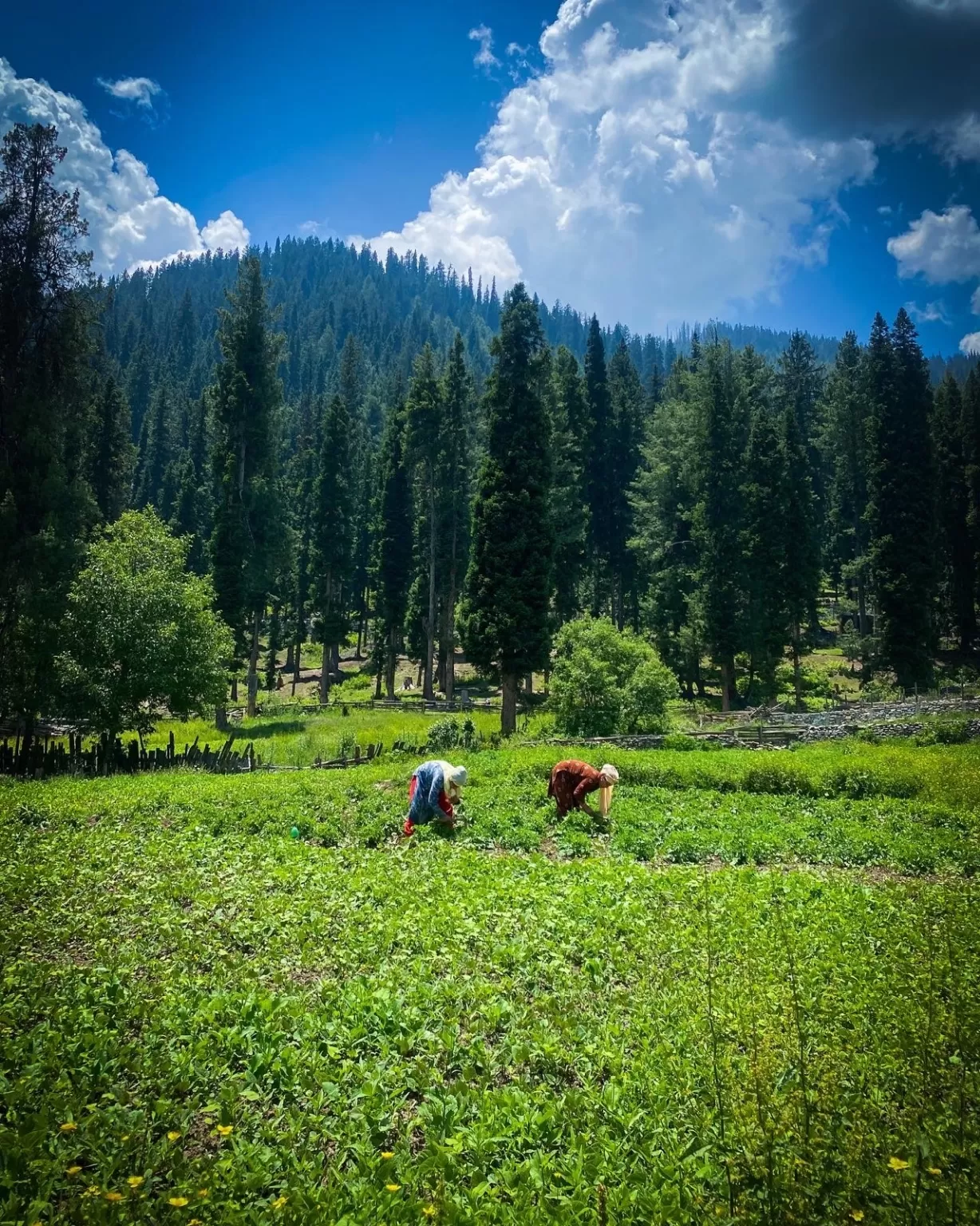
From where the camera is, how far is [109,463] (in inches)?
1828

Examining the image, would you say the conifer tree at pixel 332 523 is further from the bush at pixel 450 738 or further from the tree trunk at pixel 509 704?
the bush at pixel 450 738

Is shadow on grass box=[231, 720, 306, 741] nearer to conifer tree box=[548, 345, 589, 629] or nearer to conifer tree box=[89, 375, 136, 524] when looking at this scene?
conifer tree box=[548, 345, 589, 629]

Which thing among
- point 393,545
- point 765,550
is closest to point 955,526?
point 765,550

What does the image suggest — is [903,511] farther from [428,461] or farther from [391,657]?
[391,657]

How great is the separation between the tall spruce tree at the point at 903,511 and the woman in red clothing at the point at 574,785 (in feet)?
97.4

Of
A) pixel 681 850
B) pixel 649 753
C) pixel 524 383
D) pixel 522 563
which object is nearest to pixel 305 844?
pixel 681 850

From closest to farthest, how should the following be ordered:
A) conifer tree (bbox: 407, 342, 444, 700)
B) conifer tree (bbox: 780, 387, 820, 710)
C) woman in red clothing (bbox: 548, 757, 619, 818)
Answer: woman in red clothing (bbox: 548, 757, 619, 818), conifer tree (bbox: 780, 387, 820, 710), conifer tree (bbox: 407, 342, 444, 700)

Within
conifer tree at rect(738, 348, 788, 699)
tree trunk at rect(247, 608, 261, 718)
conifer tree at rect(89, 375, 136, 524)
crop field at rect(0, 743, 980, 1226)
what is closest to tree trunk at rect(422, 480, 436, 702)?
tree trunk at rect(247, 608, 261, 718)

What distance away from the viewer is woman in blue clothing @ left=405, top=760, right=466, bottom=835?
12.7m

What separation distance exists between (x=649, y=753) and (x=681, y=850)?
9375mm

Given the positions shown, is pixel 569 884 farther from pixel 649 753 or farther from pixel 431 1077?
pixel 649 753

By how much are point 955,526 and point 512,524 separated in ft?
127

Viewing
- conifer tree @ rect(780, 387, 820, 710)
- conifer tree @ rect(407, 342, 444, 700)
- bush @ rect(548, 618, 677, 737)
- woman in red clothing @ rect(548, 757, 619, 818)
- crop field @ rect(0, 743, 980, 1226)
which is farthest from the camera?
conifer tree @ rect(407, 342, 444, 700)

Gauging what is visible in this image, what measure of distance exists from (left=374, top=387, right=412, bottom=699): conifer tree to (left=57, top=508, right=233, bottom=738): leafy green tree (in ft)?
76.0
